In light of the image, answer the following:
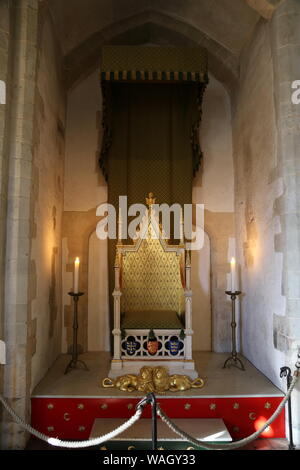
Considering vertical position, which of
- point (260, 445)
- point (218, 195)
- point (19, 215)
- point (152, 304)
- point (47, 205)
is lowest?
point (260, 445)

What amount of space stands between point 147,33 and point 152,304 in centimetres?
404

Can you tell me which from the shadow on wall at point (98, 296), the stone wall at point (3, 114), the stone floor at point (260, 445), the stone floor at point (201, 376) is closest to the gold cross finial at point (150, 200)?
the shadow on wall at point (98, 296)

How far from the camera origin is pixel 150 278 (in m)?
4.41

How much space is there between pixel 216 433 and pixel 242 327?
199cm

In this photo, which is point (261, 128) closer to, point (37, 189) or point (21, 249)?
point (37, 189)

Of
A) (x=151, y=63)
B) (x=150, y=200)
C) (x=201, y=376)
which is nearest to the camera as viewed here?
(x=201, y=376)

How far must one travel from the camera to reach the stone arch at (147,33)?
4.74m

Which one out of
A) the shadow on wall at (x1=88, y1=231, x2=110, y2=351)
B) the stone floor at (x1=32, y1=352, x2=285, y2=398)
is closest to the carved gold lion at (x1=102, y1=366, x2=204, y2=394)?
the stone floor at (x1=32, y1=352, x2=285, y2=398)

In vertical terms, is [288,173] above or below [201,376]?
above

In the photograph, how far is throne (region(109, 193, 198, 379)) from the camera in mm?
3477

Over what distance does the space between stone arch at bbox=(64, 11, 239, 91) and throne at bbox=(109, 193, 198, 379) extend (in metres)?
2.28

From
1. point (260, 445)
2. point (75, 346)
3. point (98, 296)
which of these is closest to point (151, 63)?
point (98, 296)

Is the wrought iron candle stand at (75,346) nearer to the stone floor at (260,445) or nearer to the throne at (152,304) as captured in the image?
the throne at (152,304)

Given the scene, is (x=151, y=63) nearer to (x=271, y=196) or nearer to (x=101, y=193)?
(x=101, y=193)
